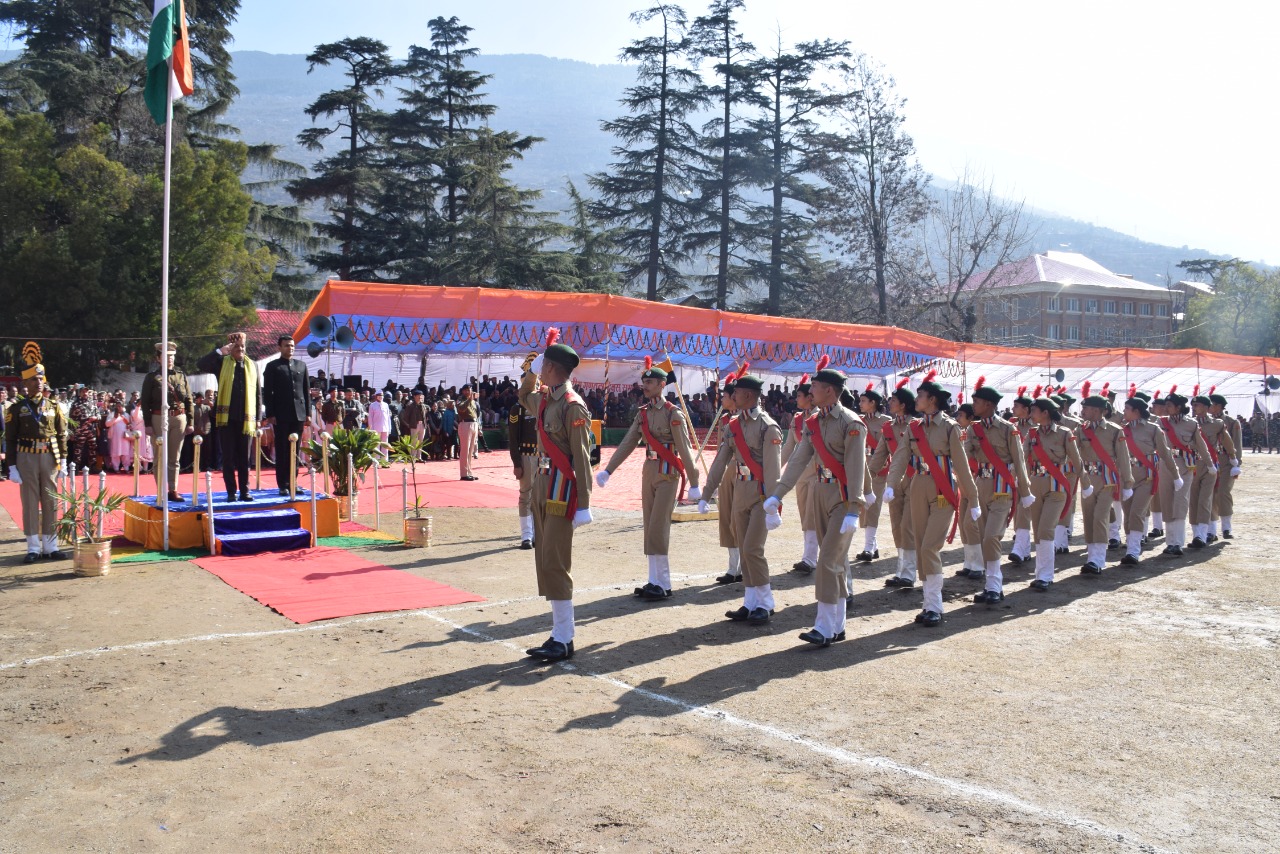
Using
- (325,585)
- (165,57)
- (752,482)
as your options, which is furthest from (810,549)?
(165,57)

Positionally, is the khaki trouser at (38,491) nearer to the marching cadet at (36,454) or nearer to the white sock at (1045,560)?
the marching cadet at (36,454)

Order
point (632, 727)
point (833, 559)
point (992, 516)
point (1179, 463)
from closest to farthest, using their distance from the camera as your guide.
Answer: point (632, 727) → point (833, 559) → point (992, 516) → point (1179, 463)

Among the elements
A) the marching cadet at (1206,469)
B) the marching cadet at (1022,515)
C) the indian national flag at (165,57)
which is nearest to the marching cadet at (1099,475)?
the marching cadet at (1022,515)

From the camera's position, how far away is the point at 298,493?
40.1ft

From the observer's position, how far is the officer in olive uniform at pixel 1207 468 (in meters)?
12.9

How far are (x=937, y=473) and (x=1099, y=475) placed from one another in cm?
387

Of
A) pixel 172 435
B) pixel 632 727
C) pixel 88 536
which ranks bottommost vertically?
pixel 632 727

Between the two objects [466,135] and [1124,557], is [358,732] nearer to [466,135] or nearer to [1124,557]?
[1124,557]

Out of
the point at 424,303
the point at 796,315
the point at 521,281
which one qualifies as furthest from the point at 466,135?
the point at 424,303

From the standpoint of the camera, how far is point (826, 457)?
7484 millimetres

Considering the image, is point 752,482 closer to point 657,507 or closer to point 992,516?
point 657,507

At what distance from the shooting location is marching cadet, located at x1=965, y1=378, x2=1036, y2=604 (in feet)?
29.0

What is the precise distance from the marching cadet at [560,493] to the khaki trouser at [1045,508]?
5313 mm

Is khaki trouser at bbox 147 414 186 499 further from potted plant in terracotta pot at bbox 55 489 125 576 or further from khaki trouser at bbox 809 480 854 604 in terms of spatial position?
khaki trouser at bbox 809 480 854 604
